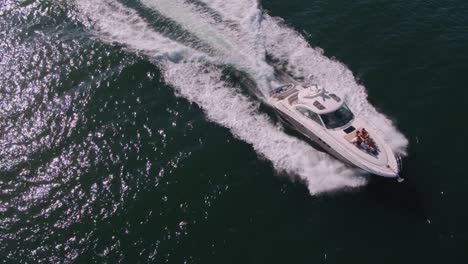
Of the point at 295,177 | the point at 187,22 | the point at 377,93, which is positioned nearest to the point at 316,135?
the point at 295,177

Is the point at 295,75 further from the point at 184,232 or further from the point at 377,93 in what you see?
the point at 184,232

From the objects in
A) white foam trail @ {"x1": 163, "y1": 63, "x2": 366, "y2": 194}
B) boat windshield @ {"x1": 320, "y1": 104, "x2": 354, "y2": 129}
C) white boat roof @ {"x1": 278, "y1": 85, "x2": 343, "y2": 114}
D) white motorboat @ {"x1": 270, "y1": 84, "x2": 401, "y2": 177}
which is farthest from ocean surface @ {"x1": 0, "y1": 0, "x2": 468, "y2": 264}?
white boat roof @ {"x1": 278, "y1": 85, "x2": 343, "y2": 114}

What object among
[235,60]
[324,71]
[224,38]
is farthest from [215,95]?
[324,71]

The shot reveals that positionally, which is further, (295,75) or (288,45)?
(288,45)

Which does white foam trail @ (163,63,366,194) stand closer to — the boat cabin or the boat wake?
the boat wake

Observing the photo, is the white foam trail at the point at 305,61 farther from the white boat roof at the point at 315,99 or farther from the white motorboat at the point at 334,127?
the white boat roof at the point at 315,99

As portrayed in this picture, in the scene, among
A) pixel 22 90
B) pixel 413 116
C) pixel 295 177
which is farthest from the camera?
pixel 22 90
